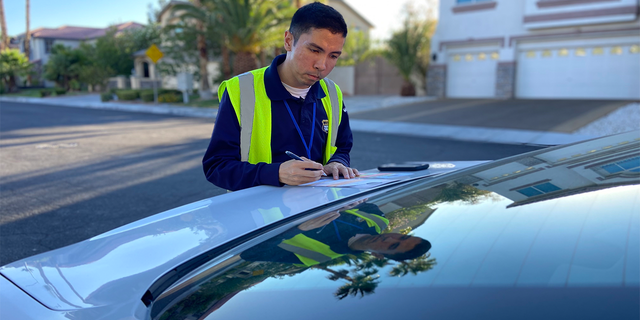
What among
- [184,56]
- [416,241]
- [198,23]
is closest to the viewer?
[416,241]

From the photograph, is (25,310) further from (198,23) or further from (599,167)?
(198,23)

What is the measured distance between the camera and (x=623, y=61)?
17219 mm

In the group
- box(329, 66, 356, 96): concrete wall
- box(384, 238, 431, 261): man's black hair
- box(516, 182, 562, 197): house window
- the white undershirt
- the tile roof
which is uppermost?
the tile roof

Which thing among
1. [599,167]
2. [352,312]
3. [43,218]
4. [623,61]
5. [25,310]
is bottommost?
[43,218]

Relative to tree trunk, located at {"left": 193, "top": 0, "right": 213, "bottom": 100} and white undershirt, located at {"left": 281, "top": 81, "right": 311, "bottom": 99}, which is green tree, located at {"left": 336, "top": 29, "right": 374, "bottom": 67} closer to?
tree trunk, located at {"left": 193, "top": 0, "right": 213, "bottom": 100}

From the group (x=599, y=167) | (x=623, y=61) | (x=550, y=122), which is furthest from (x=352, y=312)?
(x=623, y=61)

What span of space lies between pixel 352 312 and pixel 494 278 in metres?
0.30

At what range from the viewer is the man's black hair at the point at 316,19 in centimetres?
217

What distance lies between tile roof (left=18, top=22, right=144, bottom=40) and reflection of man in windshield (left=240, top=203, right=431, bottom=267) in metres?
54.8

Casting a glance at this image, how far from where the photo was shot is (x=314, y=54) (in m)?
2.22

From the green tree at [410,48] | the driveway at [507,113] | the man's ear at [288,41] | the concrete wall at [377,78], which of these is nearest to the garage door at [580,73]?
the driveway at [507,113]

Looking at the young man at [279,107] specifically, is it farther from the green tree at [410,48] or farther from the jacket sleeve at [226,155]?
the green tree at [410,48]

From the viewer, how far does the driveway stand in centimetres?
1230

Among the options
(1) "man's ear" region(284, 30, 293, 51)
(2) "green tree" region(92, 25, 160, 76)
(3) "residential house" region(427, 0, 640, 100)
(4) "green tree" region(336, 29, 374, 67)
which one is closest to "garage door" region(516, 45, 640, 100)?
(3) "residential house" region(427, 0, 640, 100)
